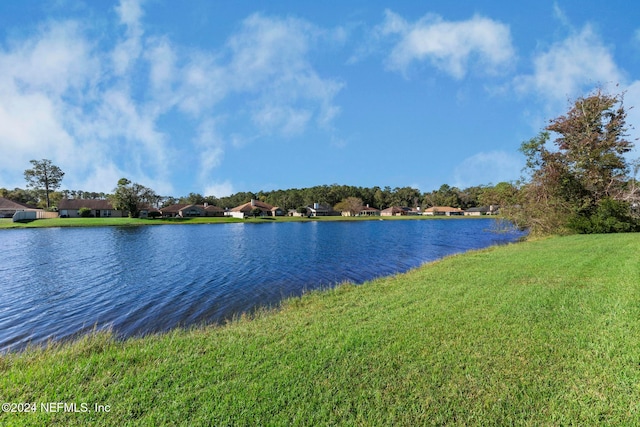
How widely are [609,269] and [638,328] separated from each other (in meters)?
5.88

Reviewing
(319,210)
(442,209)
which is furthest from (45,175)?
(442,209)

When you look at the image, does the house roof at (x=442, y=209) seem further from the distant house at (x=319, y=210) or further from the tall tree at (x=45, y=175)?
the tall tree at (x=45, y=175)

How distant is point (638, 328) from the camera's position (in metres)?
4.48

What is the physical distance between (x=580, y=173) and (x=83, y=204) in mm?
88410

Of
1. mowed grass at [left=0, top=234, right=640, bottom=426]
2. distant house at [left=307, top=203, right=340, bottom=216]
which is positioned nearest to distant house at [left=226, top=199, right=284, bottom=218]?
distant house at [left=307, top=203, right=340, bottom=216]

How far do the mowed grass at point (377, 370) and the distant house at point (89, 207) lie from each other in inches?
2940

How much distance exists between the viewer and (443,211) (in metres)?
110

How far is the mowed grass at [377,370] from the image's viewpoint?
3.00 meters

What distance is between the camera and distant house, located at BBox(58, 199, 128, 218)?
6391 cm

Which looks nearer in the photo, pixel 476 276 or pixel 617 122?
pixel 476 276

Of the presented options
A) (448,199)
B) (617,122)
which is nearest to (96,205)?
(617,122)

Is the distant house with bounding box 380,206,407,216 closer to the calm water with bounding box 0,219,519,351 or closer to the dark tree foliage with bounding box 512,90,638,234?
the dark tree foliage with bounding box 512,90,638,234

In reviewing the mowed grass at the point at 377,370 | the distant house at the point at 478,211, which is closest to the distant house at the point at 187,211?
the mowed grass at the point at 377,370

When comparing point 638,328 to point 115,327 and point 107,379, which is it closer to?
point 107,379
